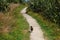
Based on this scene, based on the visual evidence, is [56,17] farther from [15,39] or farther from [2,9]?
[2,9]

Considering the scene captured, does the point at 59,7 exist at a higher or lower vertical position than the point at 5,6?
higher

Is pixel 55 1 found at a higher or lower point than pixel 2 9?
higher

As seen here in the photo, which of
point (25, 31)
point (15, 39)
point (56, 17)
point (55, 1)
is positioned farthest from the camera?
point (55, 1)

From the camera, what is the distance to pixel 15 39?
18.2 metres

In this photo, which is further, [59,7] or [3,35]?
[59,7]

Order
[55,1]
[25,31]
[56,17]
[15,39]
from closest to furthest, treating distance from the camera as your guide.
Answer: [15,39]
[25,31]
[56,17]
[55,1]

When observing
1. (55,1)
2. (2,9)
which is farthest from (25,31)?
(2,9)

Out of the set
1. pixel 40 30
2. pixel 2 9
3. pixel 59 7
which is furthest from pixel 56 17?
pixel 2 9

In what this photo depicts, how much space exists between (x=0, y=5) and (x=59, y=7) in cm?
1547

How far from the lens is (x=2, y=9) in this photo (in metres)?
39.3

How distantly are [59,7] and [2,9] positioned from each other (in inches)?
591

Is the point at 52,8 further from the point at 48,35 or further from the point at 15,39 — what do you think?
the point at 15,39

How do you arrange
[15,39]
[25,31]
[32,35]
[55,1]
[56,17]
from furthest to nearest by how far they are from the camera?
[55,1] < [56,17] < [25,31] < [32,35] < [15,39]

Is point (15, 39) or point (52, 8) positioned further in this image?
point (52, 8)
